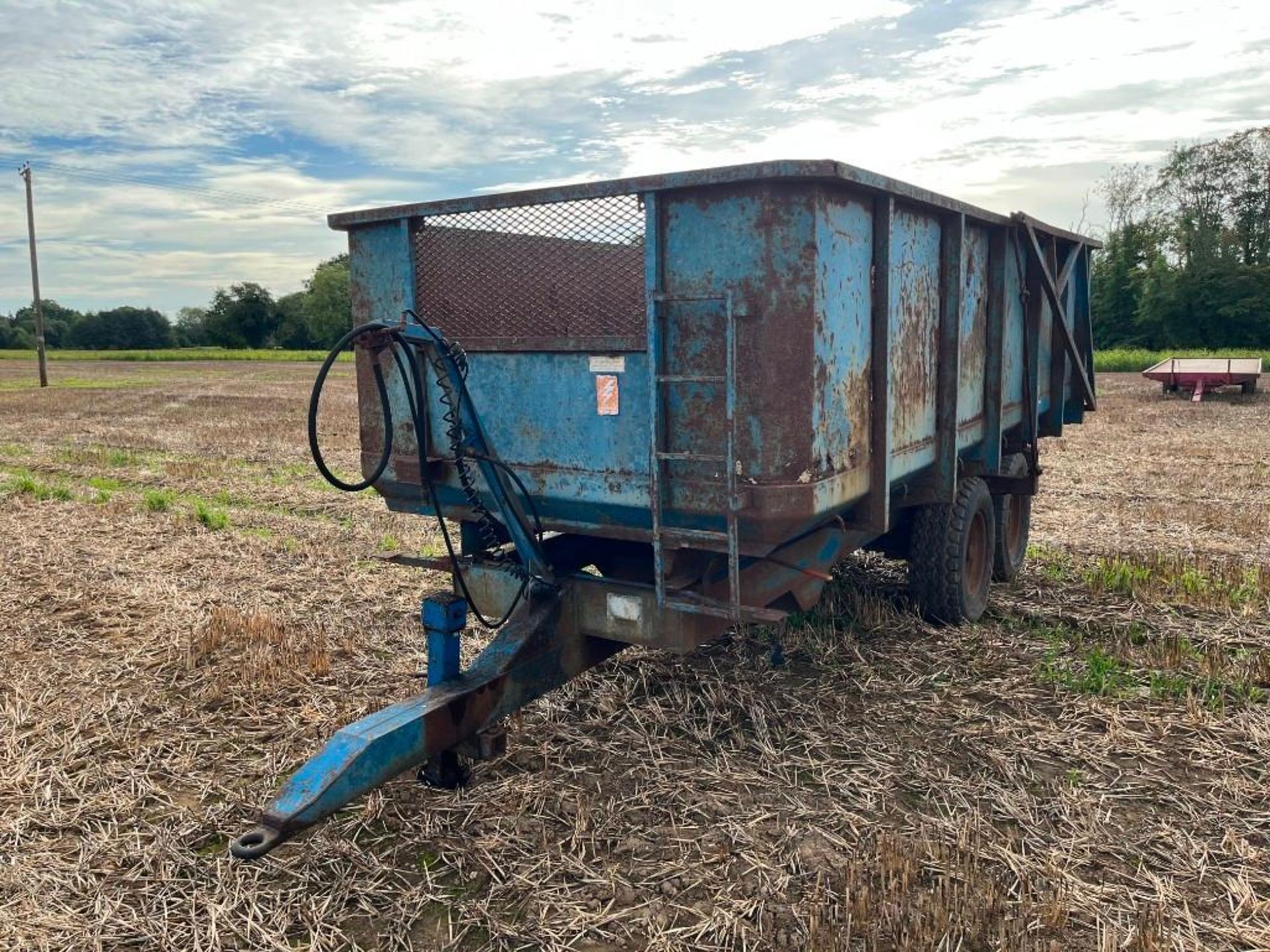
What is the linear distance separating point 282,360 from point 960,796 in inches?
2162

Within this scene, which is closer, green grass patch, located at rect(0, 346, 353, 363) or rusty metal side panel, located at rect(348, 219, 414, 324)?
rusty metal side panel, located at rect(348, 219, 414, 324)

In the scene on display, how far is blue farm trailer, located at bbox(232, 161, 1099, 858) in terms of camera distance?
10.8 feet

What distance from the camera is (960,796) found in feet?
12.0

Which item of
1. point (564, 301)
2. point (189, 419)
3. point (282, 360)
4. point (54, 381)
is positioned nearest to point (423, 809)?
point (564, 301)

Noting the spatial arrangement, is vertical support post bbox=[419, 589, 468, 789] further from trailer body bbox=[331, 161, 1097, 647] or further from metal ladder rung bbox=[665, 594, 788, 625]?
metal ladder rung bbox=[665, 594, 788, 625]

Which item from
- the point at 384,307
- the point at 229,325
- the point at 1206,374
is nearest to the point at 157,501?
the point at 384,307

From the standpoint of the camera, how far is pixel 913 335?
14.2ft

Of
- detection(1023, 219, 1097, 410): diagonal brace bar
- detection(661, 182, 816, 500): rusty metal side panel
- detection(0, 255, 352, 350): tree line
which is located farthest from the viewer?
detection(0, 255, 352, 350): tree line

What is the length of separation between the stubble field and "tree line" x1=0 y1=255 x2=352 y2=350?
2609 inches

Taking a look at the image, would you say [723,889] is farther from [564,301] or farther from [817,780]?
[564,301]

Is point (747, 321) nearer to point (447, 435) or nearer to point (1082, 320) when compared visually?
point (447, 435)

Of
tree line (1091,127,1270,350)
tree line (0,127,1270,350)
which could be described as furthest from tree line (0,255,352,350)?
tree line (1091,127,1270,350)

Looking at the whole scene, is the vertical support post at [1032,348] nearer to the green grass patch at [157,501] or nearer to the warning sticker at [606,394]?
the warning sticker at [606,394]

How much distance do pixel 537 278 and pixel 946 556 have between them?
2.86 metres
